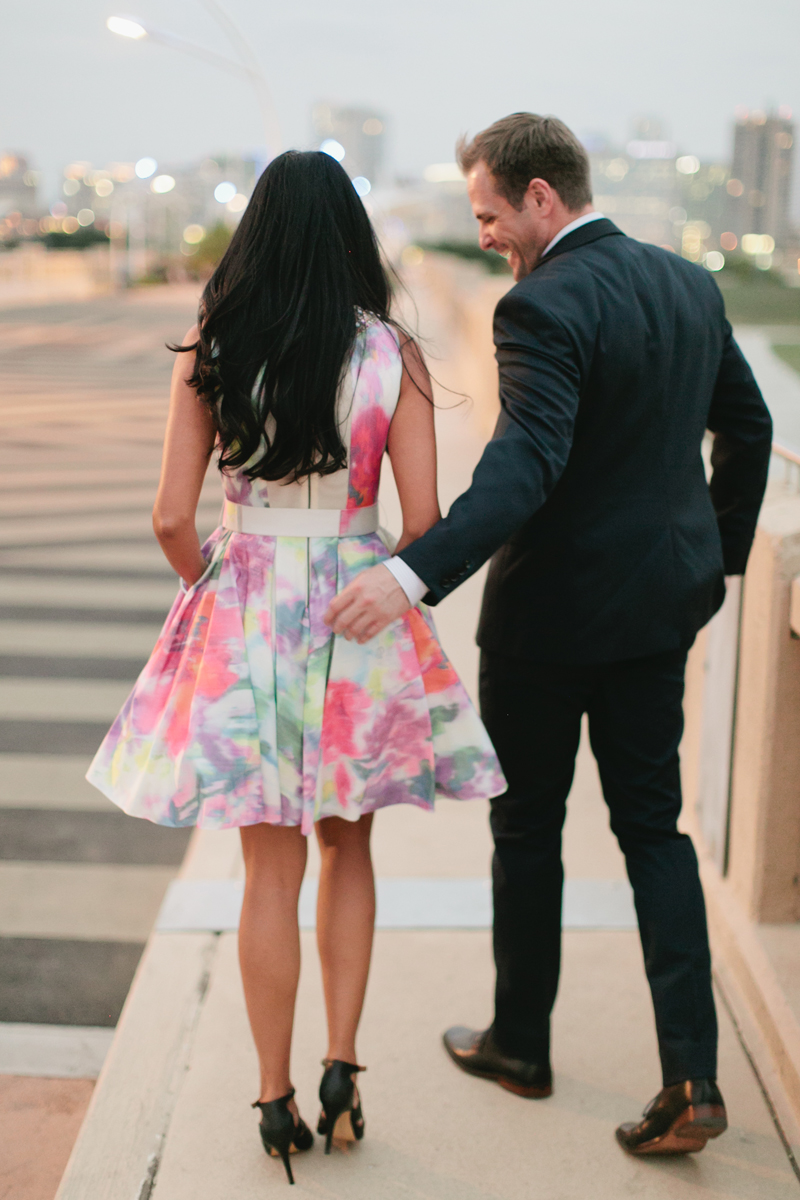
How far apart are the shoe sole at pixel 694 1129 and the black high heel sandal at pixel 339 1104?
561mm

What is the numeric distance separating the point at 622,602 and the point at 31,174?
30946 mm

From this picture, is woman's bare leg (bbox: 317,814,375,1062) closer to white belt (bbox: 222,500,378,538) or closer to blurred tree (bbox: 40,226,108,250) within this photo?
white belt (bbox: 222,500,378,538)

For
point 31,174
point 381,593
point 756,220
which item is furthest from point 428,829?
point 31,174

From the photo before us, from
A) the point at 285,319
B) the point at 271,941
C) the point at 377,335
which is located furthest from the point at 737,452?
the point at 271,941

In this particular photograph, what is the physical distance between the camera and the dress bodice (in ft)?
6.11

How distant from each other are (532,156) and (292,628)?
0.92 m

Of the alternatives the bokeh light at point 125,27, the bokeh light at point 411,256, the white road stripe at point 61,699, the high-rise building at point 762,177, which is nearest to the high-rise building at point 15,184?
the bokeh light at point 125,27

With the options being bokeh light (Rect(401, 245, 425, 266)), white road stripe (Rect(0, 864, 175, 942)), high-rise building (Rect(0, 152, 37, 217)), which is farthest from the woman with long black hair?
bokeh light (Rect(401, 245, 425, 266))

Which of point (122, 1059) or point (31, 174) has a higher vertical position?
point (31, 174)

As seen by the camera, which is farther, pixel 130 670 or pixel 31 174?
pixel 31 174

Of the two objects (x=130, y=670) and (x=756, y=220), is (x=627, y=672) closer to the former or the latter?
(x=756, y=220)

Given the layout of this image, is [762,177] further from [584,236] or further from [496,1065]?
[496,1065]

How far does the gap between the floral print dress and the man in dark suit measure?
18 cm

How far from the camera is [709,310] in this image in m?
2.04
